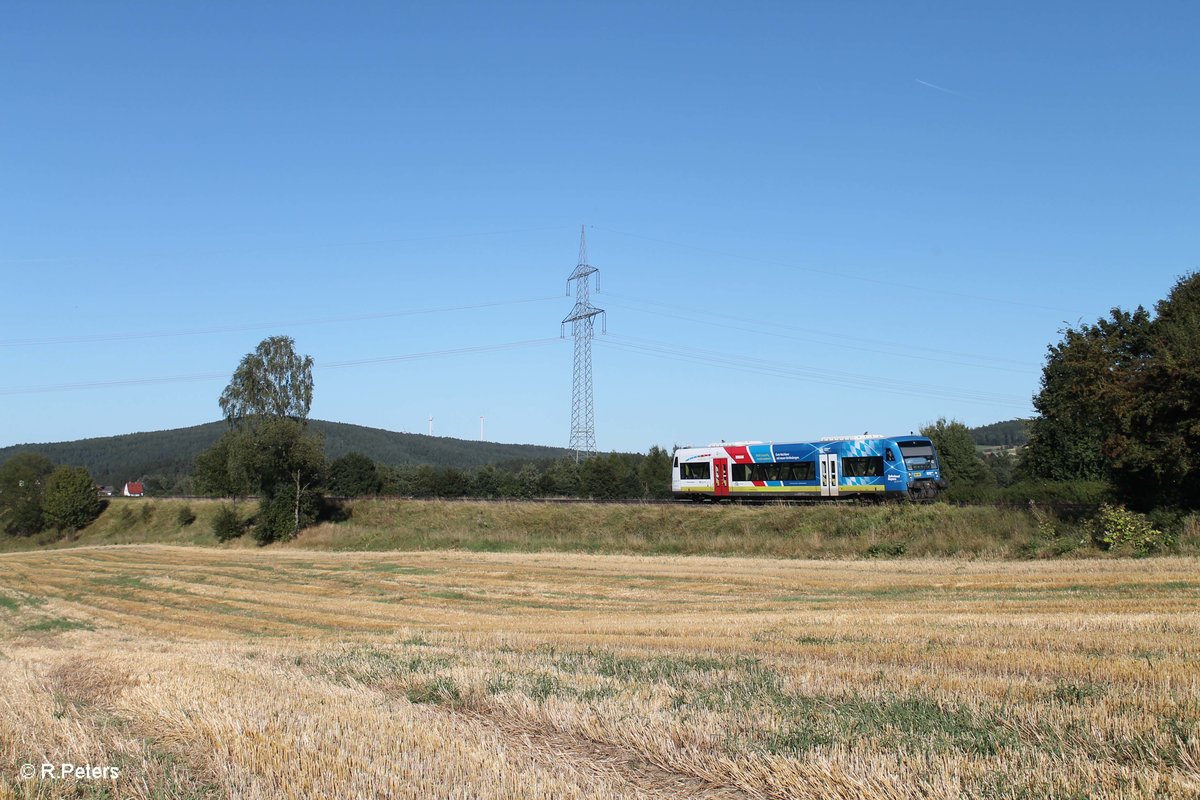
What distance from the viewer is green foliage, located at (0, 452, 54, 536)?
87.8m

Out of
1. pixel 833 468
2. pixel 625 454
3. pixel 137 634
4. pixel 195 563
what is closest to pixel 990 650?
pixel 137 634

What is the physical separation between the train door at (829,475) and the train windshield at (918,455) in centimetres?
Result: 351

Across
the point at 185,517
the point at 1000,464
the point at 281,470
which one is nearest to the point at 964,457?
the point at 1000,464

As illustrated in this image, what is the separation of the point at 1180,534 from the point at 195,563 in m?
43.0

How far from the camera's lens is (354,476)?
112m

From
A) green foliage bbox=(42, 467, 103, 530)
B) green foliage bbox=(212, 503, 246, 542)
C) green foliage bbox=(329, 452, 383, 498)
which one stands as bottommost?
green foliage bbox=(212, 503, 246, 542)

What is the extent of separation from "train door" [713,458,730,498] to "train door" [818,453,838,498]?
20.3ft

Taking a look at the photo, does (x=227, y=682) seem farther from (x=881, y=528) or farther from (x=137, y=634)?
(x=881, y=528)

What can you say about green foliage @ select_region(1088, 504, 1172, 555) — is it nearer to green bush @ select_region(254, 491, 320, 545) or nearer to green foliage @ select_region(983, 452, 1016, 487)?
green bush @ select_region(254, 491, 320, 545)

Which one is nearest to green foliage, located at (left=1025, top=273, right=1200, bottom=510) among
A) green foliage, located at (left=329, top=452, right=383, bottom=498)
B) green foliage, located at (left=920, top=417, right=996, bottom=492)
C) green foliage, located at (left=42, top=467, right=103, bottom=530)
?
green foliage, located at (left=920, top=417, right=996, bottom=492)

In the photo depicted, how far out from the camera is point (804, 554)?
3981 centimetres

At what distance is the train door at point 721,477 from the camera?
51.8 meters

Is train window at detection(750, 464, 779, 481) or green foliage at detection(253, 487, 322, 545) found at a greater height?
train window at detection(750, 464, 779, 481)

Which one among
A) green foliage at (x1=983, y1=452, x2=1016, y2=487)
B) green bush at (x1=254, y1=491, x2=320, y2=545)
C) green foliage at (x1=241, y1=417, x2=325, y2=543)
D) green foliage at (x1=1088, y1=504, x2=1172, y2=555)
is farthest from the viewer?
green foliage at (x1=983, y1=452, x2=1016, y2=487)
